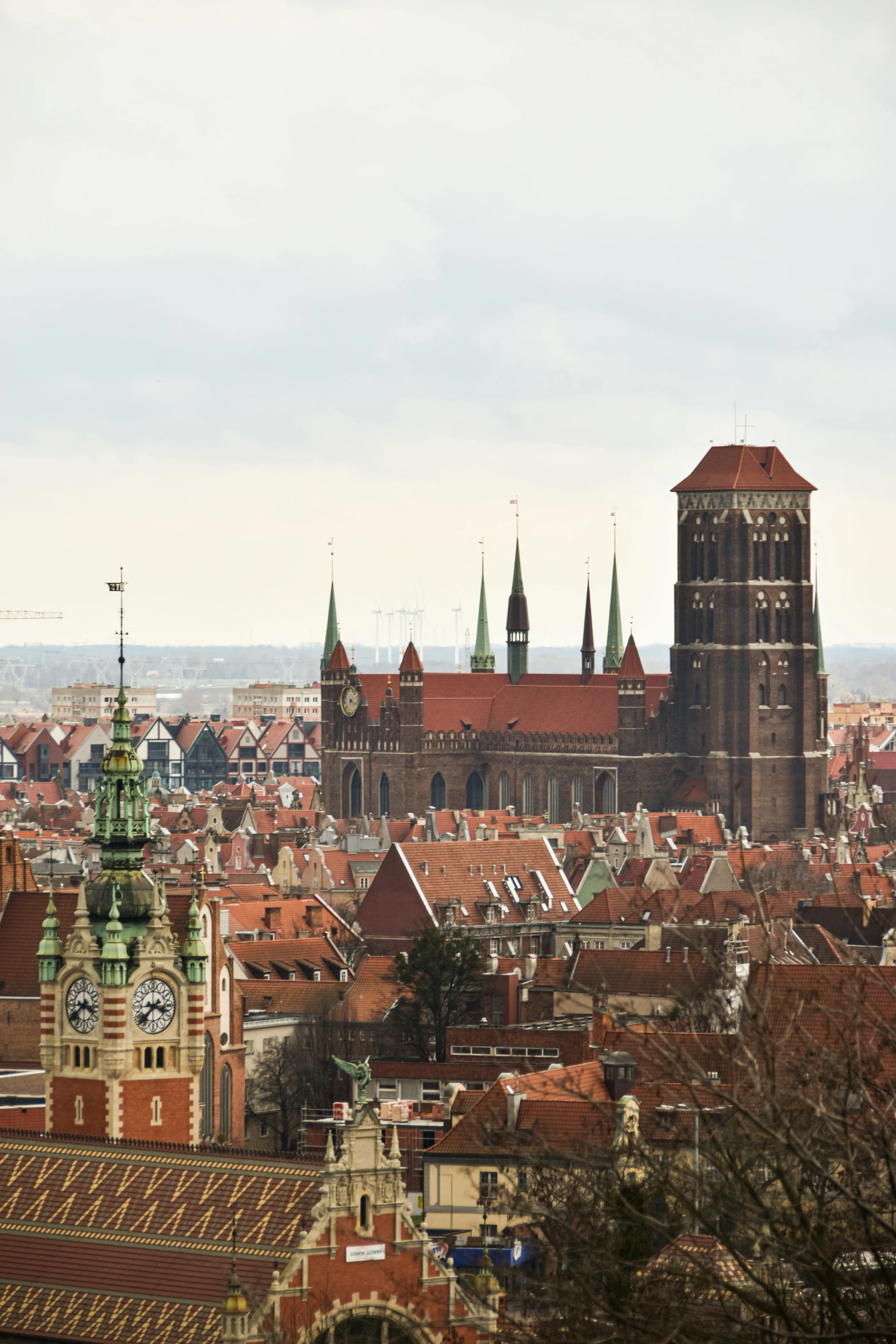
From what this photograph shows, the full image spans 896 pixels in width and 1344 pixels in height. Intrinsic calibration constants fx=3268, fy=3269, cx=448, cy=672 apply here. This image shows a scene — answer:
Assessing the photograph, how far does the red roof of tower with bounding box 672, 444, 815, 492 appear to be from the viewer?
7037 inches

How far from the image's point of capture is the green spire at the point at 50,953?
5691 centimetres

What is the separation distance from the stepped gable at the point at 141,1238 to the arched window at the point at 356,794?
5546 inches

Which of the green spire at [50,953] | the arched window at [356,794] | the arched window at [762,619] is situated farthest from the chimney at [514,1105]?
the arched window at [356,794]

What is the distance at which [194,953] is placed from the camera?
192 feet

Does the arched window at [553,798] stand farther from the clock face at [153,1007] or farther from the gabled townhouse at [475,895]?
the clock face at [153,1007]

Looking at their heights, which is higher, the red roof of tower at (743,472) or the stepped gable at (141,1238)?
the red roof of tower at (743,472)

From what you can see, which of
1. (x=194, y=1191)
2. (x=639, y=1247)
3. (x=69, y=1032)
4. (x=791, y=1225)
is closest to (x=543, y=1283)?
(x=791, y=1225)

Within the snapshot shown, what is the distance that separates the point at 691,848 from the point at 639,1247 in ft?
381

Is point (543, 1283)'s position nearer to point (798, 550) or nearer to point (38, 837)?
point (38, 837)

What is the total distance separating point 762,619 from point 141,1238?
138733 mm

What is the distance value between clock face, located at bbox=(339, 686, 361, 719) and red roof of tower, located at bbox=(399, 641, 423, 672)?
3.02 m

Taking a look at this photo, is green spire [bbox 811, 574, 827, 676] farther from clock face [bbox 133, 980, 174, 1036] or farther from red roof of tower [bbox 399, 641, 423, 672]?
clock face [bbox 133, 980, 174, 1036]

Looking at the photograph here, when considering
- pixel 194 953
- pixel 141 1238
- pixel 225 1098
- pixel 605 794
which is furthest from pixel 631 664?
pixel 141 1238

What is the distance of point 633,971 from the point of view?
277 ft
